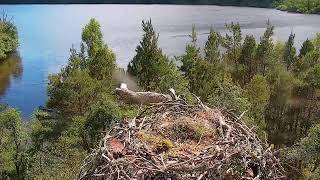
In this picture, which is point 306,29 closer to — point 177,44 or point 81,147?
point 177,44

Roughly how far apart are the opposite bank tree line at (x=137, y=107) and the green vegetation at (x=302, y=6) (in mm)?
90153

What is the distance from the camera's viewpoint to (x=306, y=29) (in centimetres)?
9725

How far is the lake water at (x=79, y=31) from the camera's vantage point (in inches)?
2485

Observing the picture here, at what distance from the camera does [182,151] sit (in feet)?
27.4

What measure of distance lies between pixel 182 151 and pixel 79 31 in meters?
92.7

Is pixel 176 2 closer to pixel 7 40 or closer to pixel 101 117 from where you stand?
pixel 7 40

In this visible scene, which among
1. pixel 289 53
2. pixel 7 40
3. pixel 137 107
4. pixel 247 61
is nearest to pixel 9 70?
pixel 7 40

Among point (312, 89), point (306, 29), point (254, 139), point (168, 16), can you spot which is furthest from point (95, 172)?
point (168, 16)

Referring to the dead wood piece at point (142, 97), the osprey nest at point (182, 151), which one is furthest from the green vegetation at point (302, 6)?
the osprey nest at point (182, 151)

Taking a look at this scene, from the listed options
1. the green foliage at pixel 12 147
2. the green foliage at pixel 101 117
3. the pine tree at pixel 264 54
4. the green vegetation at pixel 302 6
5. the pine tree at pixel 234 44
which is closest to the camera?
the green foliage at pixel 101 117

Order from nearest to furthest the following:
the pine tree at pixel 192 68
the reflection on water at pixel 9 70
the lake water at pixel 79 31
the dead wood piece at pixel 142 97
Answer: the dead wood piece at pixel 142 97
the pine tree at pixel 192 68
the lake water at pixel 79 31
the reflection on water at pixel 9 70

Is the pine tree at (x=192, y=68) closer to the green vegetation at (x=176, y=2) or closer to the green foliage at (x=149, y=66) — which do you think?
the green foliage at (x=149, y=66)

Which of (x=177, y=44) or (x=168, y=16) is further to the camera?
(x=168, y=16)

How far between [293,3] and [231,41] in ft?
310
